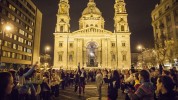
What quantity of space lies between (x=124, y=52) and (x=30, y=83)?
171 ft

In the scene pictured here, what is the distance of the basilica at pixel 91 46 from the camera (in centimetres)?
5481

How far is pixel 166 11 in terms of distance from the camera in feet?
131

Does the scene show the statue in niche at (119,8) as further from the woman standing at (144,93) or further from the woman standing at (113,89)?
the woman standing at (144,93)

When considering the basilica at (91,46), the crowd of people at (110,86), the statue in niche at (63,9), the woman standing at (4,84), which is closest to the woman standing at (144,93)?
the crowd of people at (110,86)

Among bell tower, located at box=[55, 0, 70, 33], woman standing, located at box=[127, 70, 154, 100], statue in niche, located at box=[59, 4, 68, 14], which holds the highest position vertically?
statue in niche, located at box=[59, 4, 68, 14]

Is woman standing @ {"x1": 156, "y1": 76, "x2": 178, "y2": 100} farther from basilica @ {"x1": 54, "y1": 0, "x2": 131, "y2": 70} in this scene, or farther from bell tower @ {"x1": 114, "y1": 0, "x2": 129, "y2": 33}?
bell tower @ {"x1": 114, "y1": 0, "x2": 129, "y2": 33}

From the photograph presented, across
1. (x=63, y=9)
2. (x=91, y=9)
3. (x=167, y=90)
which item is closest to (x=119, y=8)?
(x=91, y=9)

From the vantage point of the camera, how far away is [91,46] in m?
57.2

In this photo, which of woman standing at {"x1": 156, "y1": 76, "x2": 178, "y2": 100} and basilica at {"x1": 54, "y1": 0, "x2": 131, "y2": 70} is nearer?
woman standing at {"x1": 156, "y1": 76, "x2": 178, "y2": 100}

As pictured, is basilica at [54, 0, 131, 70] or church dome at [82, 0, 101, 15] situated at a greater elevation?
church dome at [82, 0, 101, 15]

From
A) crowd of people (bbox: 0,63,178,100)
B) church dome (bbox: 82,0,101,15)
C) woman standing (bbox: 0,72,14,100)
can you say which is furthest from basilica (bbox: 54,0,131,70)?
woman standing (bbox: 0,72,14,100)

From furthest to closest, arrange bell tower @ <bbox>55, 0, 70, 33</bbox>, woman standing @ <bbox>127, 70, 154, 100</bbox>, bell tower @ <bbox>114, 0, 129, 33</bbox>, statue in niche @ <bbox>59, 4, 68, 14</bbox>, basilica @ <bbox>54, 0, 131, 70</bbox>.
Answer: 1. statue in niche @ <bbox>59, 4, 68, 14</bbox>
2. bell tower @ <bbox>114, 0, 129, 33</bbox>
3. bell tower @ <bbox>55, 0, 70, 33</bbox>
4. basilica @ <bbox>54, 0, 131, 70</bbox>
5. woman standing @ <bbox>127, 70, 154, 100</bbox>

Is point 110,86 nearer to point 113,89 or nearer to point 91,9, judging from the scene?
point 113,89

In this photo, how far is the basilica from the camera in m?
54.8
